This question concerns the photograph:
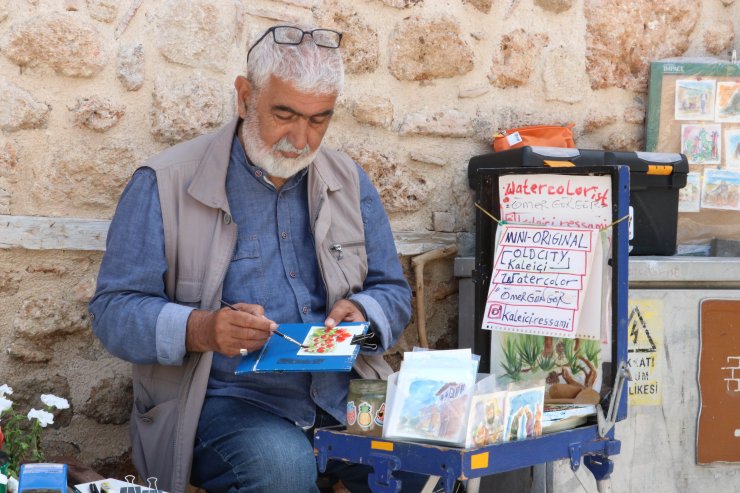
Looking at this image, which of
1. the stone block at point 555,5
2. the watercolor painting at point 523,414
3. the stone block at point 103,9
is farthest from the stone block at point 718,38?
the stone block at point 103,9

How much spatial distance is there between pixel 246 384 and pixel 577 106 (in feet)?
6.29

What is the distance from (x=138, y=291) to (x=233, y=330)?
322 millimetres

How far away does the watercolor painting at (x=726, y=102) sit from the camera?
13.6ft

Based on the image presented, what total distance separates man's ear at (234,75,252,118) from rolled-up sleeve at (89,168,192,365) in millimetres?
337

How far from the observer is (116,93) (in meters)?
3.13

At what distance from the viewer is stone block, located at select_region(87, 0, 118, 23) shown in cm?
305

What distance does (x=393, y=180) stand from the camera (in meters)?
3.69

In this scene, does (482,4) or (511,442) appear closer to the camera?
(511,442)

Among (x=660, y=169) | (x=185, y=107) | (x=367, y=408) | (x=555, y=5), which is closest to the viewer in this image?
(x=367, y=408)

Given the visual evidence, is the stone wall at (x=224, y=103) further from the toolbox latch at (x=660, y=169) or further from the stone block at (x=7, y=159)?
the toolbox latch at (x=660, y=169)

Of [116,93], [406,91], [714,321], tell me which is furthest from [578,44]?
[116,93]

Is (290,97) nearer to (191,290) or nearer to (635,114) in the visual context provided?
(191,290)

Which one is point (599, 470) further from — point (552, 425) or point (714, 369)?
point (714, 369)

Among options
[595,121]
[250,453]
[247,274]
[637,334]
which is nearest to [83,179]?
[247,274]
